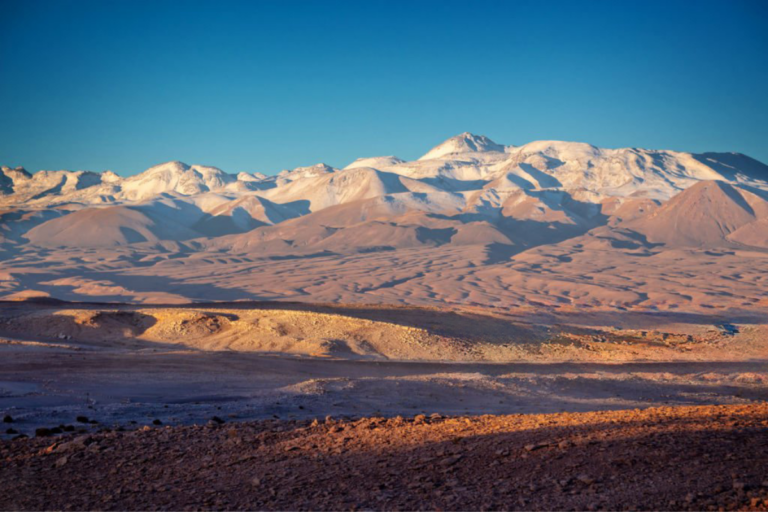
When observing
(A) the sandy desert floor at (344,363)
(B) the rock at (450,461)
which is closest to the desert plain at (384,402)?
(B) the rock at (450,461)

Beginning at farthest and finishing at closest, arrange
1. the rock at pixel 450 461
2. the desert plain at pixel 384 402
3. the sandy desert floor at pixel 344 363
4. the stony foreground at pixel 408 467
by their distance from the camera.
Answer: the sandy desert floor at pixel 344 363 < the rock at pixel 450 461 < the desert plain at pixel 384 402 < the stony foreground at pixel 408 467

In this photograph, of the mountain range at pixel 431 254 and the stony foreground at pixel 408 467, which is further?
the mountain range at pixel 431 254

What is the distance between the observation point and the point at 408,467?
8398 mm

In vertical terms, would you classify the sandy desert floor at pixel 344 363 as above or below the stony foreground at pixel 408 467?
below

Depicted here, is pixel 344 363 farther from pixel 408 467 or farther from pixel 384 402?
pixel 408 467

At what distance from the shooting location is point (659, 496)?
270 inches

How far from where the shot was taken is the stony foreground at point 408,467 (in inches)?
281

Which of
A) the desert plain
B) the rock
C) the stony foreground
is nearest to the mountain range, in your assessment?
the desert plain

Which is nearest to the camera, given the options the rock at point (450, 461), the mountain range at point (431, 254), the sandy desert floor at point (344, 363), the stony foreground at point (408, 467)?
the stony foreground at point (408, 467)

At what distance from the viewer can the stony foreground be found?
7.14m

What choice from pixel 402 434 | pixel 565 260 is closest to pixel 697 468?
pixel 402 434

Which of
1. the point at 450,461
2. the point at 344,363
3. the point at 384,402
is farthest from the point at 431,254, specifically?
the point at 450,461

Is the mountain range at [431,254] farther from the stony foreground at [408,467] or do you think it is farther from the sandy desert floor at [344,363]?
the stony foreground at [408,467]

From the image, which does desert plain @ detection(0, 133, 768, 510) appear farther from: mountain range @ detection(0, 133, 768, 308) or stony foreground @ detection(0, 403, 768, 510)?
mountain range @ detection(0, 133, 768, 308)
